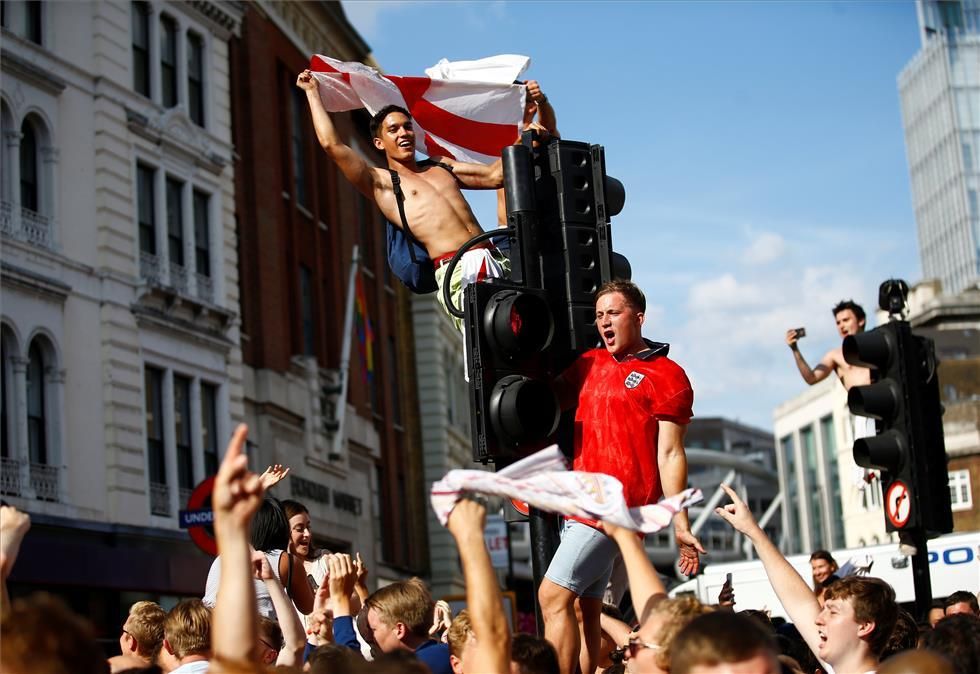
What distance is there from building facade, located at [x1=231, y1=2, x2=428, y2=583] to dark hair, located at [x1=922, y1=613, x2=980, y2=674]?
28713 millimetres

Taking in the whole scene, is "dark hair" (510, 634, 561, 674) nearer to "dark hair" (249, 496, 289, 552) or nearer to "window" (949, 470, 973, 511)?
"dark hair" (249, 496, 289, 552)

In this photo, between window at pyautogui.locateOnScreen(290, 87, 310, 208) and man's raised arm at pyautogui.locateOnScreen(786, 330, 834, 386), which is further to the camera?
window at pyautogui.locateOnScreen(290, 87, 310, 208)

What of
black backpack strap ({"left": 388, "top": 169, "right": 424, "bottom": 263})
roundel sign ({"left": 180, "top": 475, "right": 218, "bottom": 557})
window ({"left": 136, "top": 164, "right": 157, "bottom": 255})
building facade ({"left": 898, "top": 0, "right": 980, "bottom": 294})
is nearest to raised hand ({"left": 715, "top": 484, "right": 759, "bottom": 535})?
black backpack strap ({"left": 388, "top": 169, "right": 424, "bottom": 263})

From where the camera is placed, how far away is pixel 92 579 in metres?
25.8

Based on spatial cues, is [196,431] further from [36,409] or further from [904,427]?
[904,427]

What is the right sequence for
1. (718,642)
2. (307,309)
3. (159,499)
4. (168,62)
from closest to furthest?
(718,642) < (159,499) < (168,62) < (307,309)

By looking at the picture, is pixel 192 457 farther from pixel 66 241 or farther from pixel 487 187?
pixel 487 187

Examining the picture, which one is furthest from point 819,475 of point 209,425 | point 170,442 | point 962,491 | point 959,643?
point 959,643

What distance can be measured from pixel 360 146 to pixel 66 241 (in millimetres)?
21118

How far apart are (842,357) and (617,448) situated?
6608 millimetres

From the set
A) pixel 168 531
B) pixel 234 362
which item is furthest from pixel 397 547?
pixel 168 531

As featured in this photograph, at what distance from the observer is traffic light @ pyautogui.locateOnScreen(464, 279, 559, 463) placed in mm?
8188

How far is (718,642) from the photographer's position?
445 cm

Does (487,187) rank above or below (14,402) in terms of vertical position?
below
